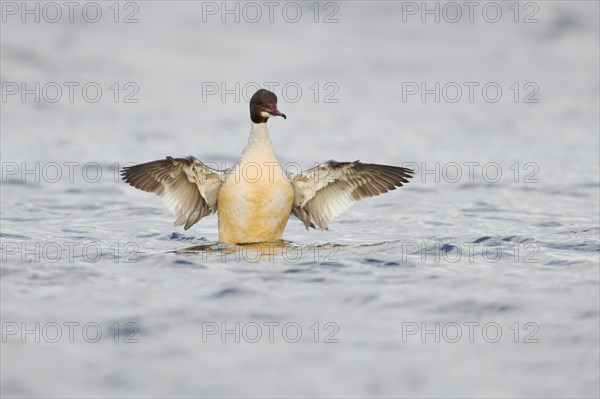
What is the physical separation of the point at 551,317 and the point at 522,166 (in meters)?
8.21

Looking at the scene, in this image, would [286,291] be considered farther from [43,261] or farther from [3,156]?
[3,156]

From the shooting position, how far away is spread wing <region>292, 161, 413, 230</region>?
35.5 ft

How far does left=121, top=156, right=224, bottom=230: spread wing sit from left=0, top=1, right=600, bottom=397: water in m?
0.41

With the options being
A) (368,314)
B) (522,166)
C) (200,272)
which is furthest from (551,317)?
(522,166)

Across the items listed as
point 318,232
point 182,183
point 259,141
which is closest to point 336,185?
point 259,141

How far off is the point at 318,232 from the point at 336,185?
1.37 metres

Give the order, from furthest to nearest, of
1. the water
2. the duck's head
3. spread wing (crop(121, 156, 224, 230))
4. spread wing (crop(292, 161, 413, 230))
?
1. spread wing (crop(292, 161, 413, 230))
2. the duck's head
3. spread wing (crop(121, 156, 224, 230))
4. the water

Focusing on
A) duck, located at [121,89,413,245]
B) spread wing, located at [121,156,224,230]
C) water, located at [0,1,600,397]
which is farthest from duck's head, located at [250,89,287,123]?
water, located at [0,1,600,397]

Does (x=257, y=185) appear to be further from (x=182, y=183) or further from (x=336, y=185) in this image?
(x=336, y=185)

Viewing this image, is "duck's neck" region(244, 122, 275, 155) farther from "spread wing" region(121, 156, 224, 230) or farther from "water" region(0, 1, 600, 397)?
"water" region(0, 1, 600, 397)

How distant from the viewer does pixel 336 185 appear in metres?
11.1

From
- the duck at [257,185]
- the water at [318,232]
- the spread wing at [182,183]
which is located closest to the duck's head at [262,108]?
the duck at [257,185]

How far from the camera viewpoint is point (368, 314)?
8336 mm

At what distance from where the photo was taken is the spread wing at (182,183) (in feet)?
34.2
